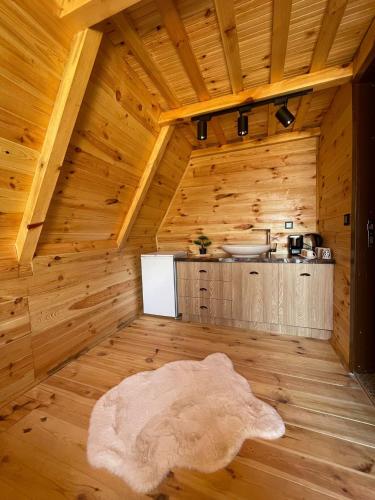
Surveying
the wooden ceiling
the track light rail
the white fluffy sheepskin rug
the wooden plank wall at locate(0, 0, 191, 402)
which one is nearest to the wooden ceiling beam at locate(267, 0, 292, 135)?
the wooden ceiling

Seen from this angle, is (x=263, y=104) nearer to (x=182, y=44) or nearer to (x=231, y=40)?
(x=231, y=40)

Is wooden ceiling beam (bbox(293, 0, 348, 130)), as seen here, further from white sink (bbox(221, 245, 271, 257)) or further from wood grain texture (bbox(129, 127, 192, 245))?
white sink (bbox(221, 245, 271, 257))

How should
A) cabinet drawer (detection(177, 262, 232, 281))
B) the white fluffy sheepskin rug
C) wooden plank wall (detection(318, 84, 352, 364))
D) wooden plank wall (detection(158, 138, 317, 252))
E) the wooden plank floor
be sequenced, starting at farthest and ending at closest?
1. wooden plank wall (detection(158, 138, 317, 252))
2. cabinet drawer (detection(177, 262, 232, 281))
3. wooden plank wall (detection(318, 84, 352, 364))
4. the white fluffy sheepskin rug
5. the wooden plank floor

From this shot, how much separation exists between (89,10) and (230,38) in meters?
0.82

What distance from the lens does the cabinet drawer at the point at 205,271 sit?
2.56m

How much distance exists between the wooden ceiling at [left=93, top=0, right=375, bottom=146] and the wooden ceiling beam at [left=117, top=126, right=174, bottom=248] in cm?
39

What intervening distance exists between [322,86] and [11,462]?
124 inches

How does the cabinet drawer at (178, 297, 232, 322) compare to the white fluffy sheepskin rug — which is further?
the cabinet drawer at (178, 297, 232, 322)

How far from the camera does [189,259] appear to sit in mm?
2766

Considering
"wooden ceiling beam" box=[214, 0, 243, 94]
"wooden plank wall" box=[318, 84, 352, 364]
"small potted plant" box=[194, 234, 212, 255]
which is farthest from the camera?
"small potted plant" box=[194, 234, 212, 255]

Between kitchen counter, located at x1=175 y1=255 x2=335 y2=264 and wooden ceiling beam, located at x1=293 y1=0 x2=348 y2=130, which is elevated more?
wooden ceiling beam, located at x1=293 y1=0 x2=348 y2=130

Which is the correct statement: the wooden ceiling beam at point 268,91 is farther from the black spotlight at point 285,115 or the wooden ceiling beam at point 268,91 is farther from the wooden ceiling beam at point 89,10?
the wooden ceiling beam at point 89,10

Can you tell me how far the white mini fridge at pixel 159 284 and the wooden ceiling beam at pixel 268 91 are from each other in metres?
1.60

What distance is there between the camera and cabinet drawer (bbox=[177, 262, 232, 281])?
2.56 metres
